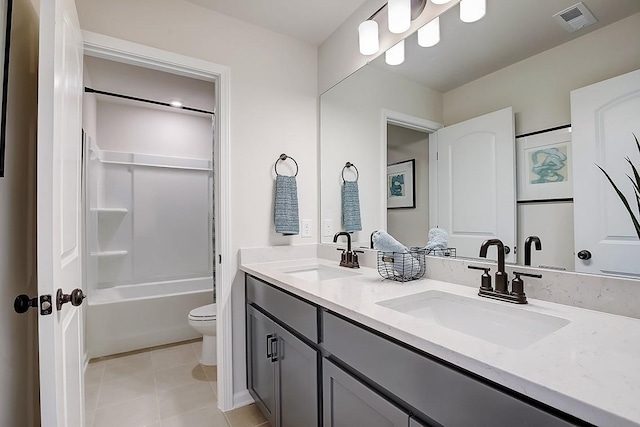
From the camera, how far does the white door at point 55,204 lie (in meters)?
0.88

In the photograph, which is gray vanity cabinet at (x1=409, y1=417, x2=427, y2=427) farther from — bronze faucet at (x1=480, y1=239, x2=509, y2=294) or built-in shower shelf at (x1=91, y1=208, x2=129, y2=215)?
→ built-in shower shelf at (x1=91, y1=208, x2=129, y2=215)

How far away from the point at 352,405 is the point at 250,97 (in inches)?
68.3

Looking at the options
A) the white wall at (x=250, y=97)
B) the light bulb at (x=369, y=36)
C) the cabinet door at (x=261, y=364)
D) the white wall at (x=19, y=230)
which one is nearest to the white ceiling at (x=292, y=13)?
the white wall at (x=250, y=97)

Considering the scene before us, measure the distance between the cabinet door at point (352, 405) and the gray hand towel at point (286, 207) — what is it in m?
1.00

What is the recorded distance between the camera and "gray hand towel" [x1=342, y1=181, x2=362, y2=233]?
1.98 meters

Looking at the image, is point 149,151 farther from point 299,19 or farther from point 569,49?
point 569,49

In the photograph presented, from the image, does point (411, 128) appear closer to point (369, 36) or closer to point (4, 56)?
point (369, 36)

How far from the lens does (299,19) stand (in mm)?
1903

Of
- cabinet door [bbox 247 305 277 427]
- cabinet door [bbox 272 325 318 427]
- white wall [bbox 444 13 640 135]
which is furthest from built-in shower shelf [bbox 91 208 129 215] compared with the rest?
white wall [bbox 444 13 640 135]

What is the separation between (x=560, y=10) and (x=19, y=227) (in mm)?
2022

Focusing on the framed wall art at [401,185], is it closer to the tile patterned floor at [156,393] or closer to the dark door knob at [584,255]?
the dark door knob at [584,255]

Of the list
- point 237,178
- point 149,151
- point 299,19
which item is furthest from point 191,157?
point 299,19

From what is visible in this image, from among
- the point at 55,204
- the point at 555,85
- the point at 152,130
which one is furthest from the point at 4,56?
the point at 152,130

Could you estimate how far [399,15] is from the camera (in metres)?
1.50
